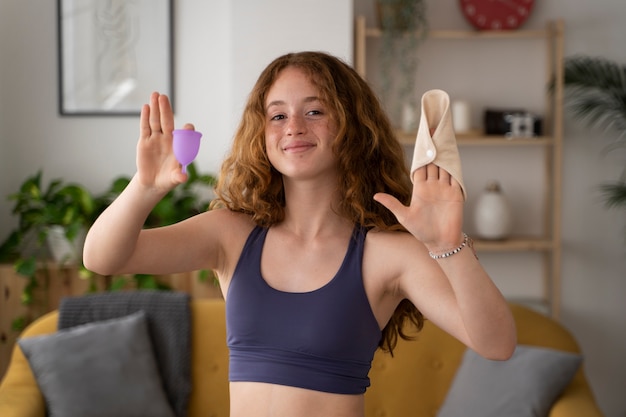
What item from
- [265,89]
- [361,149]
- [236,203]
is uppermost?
[265,89]

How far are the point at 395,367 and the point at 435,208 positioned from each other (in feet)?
6.58

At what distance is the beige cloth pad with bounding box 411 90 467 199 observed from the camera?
4.04 ft

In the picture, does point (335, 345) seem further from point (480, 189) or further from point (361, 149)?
point (480, 189)

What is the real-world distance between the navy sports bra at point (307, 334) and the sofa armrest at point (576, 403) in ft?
4.95

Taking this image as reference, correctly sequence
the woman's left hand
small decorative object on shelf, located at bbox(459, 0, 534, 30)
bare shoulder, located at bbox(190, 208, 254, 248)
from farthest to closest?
small decorative object on shelf, located at bbox(459, 0, 534, 30) < bare shoulder, located at bbox(190, 208, 254, 248) < the woman's left hand

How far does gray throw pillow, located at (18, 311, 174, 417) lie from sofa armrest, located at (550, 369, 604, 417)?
1.37m

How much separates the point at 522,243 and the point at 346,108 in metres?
2.57

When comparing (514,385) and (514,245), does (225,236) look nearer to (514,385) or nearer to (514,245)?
(514,385)

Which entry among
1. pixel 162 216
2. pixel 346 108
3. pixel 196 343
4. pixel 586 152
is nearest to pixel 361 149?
pixel 346 108

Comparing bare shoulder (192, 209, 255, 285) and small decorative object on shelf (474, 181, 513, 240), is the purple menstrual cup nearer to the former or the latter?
bare shoulder (192, 209, 255, 285)

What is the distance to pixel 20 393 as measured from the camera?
293cm

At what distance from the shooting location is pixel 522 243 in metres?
3.92

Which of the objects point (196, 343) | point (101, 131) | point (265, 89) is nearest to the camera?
point (265, 89)

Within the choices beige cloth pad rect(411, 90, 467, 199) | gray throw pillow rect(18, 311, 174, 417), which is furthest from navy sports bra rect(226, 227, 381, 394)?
gray throw pillow rect(18, 311, 174, 417)
